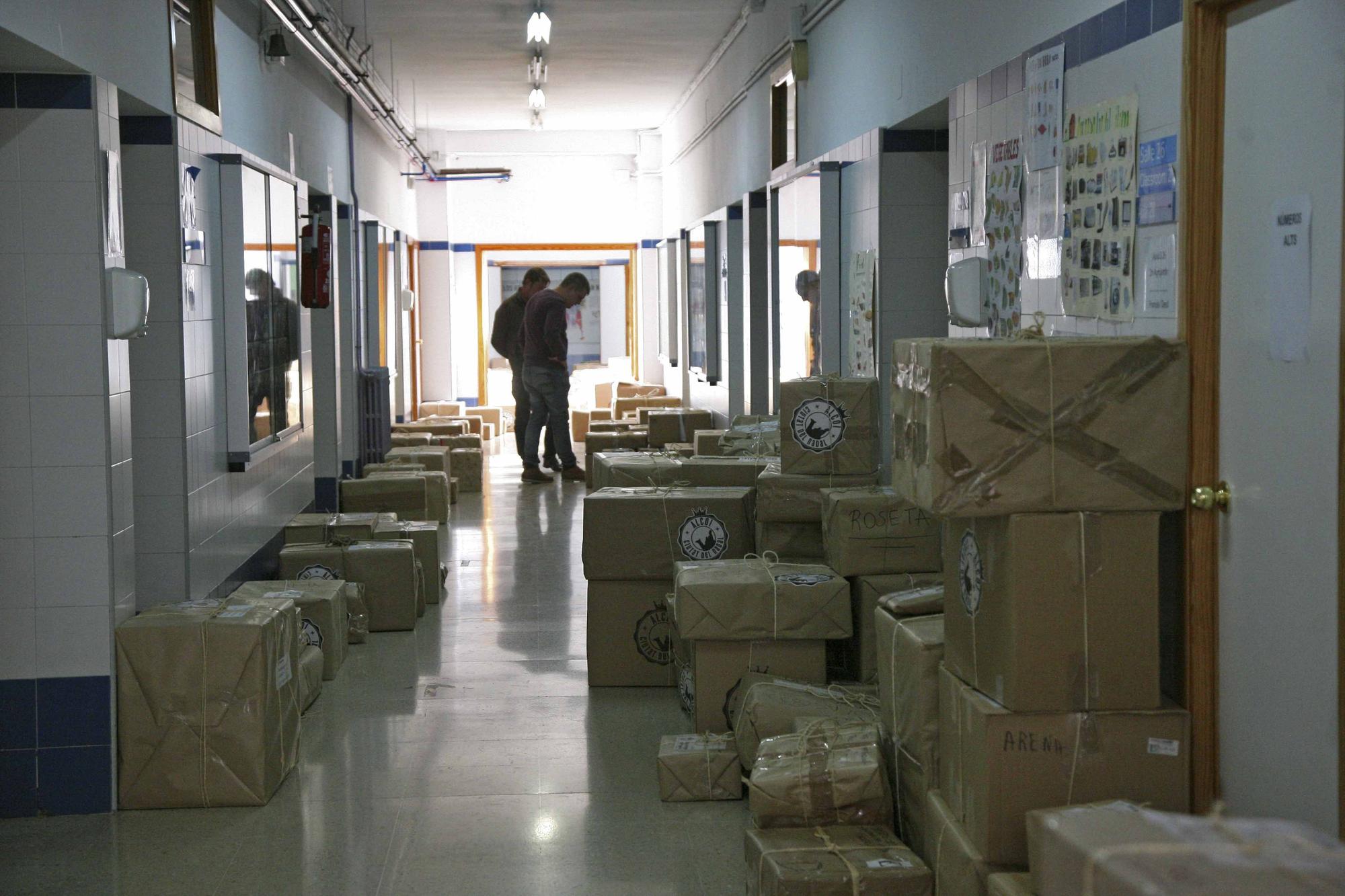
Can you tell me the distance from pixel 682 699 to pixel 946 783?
5.96 ft

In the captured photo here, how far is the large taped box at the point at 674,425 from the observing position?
10.1 metres

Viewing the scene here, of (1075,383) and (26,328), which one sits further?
(26,328)

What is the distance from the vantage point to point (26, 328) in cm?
379

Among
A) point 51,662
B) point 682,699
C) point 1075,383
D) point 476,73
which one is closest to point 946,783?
point 1075,383

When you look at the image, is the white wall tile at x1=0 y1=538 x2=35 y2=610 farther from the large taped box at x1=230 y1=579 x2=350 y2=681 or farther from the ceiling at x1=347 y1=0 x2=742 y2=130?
the ceiling at x1=347 y1=0 x2=742 y2=130

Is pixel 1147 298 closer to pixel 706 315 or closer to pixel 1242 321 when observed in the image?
pixel 1242 321

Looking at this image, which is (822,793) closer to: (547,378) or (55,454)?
(55,454)

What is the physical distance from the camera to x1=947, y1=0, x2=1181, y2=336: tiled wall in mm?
2955

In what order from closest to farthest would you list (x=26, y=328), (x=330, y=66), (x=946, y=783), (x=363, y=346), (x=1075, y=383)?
(x=1075, y=383) < (x=946, y=783) < (x=26, y=328) < (x=330, y=66) < (x=363, y=346)

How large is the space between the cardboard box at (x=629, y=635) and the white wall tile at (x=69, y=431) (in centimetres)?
179

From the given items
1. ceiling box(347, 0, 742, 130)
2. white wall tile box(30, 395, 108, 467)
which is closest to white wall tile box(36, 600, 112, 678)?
white wall tile box(30, 395, 108, 467)

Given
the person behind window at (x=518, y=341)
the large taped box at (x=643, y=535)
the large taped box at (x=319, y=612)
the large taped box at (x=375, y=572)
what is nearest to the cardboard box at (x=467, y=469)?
the person behind window at (x=518, y=341)

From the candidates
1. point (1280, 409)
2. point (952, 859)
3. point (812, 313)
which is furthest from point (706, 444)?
point (1280, 409)

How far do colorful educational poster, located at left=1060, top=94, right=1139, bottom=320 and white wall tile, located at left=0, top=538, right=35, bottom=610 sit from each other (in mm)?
2858
